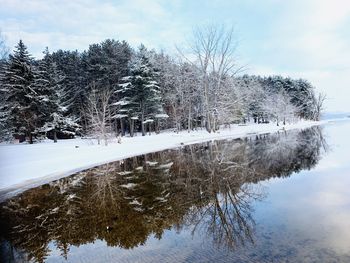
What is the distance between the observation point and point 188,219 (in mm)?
6961

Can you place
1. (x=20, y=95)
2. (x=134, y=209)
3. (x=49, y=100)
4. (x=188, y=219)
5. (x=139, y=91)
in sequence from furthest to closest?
1. (x=139, y=91)
2. (x=49, y=100)
3. (x=20, y=95)
4. (x=134, y=209)
5. (x=188, y=219)

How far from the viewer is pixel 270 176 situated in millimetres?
11305

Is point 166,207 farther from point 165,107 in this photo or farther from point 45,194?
point 165,107

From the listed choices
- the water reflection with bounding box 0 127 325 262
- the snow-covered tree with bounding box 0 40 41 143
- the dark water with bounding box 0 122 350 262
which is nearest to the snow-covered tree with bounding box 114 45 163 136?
the snow-covered tree with bounding box 0 40 41 143

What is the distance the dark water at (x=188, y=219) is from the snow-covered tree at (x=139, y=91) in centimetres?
3048

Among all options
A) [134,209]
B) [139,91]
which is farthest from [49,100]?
[134,209]

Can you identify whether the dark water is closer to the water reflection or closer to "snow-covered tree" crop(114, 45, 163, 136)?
the water reflection

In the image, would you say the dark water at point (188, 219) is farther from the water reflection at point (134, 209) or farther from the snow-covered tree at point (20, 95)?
the snow-covered tree at point (20, 95)

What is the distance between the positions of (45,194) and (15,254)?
208 inches

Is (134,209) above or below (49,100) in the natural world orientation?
below

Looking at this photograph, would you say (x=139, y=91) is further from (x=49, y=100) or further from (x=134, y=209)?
(x=134, y=209)

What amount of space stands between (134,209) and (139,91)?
3531 centimetres

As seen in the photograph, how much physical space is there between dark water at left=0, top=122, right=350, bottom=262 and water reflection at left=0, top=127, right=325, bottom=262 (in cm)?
2

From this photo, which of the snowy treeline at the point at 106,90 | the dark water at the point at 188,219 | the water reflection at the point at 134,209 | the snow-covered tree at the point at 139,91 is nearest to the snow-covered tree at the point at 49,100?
the snowy treeline at the point at 106,90
